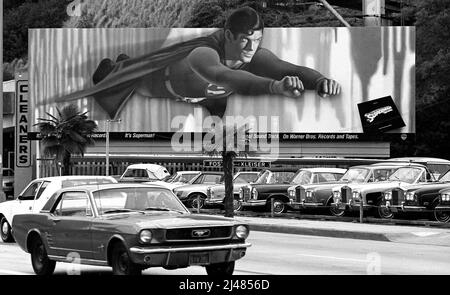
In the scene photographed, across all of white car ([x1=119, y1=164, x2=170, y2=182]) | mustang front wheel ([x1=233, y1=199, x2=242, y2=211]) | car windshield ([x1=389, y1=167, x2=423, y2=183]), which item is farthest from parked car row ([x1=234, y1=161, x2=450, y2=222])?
white car ([x1=119, y1=164, x2=170, y2=182])

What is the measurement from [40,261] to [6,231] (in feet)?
26.9

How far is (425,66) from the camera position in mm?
61094

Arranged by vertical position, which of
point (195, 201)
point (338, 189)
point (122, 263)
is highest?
point (338, 189)

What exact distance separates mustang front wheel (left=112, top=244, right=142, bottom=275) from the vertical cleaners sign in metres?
43.1

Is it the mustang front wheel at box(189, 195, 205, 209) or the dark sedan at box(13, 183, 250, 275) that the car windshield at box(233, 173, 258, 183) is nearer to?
the mustang front wheel at box(189, 195, 205, 209)

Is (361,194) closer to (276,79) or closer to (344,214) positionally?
(344,214)

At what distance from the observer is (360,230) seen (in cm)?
2427

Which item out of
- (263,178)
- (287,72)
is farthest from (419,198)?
(287,72)

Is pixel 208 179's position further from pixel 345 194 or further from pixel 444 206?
pixel 444 206

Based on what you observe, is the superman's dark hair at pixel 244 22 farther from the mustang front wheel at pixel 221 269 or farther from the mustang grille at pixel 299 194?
the mustang front wheel at pixel 221 269

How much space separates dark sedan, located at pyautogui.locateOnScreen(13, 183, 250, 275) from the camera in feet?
41.0

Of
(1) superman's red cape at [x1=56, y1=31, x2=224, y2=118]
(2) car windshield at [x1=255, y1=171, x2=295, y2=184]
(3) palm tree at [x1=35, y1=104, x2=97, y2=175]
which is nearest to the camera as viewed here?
(2) car windshield at [x1=255, y1=171, x2=295, y2=184]

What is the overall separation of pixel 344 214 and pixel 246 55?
2887 cm
